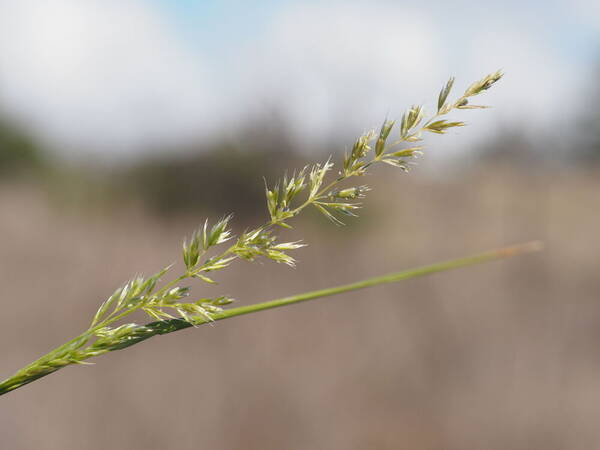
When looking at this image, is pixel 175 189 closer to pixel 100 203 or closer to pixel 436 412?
pixel 100 203

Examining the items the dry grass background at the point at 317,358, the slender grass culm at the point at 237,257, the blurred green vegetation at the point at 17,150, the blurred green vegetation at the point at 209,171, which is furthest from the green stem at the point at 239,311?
the blurred green vegetation at the point at 17,150

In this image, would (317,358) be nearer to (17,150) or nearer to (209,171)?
(209,171)

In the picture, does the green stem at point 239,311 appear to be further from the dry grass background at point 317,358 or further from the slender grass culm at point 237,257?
the dry grass background at point 317,358

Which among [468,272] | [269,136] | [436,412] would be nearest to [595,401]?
[436,412]

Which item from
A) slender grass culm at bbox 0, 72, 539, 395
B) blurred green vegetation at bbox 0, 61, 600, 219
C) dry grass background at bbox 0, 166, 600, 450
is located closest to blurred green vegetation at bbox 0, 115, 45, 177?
blurred green vegetation at bbox 0, 61, 600, 219

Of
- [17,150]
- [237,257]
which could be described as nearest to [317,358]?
[237,257]
